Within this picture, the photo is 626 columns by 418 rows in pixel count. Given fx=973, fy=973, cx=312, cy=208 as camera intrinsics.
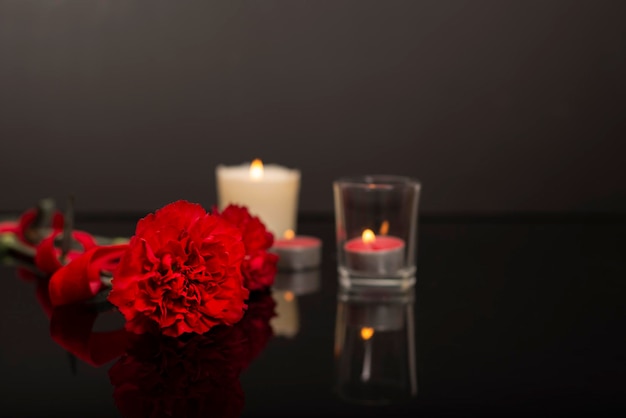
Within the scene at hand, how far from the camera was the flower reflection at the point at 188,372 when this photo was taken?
2.06 feet

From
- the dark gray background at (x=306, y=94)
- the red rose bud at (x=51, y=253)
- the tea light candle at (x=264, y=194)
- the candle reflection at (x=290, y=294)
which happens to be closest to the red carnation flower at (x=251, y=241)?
the candle reflection at (x=290, y=294)

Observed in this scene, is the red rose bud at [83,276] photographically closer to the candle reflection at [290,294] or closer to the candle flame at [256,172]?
the candle reflection at [290,294]

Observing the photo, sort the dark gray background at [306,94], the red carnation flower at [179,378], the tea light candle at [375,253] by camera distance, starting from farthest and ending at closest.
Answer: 1. the dark gray background at [306,94]
2. the tea light candle at [375,253]
3. the red carnation flower at [179,378]

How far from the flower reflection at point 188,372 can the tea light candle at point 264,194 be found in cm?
33

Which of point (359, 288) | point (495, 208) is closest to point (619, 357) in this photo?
point (359, 288)

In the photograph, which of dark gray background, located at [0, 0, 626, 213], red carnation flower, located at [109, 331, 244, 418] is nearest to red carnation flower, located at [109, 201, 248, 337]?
red carnation flower, located at [109, 331, 244, 418]

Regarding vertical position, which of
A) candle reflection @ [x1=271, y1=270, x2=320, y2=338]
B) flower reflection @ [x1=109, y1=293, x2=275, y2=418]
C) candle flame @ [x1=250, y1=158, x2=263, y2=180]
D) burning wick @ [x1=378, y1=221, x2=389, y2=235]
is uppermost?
candle flame @ [x1=250, y1=158, x2=263, y2=180]

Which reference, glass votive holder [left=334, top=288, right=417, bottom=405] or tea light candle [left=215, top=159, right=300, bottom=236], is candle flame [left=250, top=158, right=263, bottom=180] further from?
glass votive holder [left=334, top=288, right=417, bottom=405]

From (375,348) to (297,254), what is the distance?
0.32m

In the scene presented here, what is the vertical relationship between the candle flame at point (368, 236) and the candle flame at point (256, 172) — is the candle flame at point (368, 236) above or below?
below

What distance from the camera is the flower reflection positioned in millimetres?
628

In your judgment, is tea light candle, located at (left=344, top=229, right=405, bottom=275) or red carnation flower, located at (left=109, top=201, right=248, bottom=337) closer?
red carnation flower, located at (left=109, top=201, right=248, bottom=337)

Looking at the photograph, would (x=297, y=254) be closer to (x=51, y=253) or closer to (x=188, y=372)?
(x=51, y=253)

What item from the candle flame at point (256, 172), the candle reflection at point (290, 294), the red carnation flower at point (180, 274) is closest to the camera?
the red carnation flower at point (180, 274)
